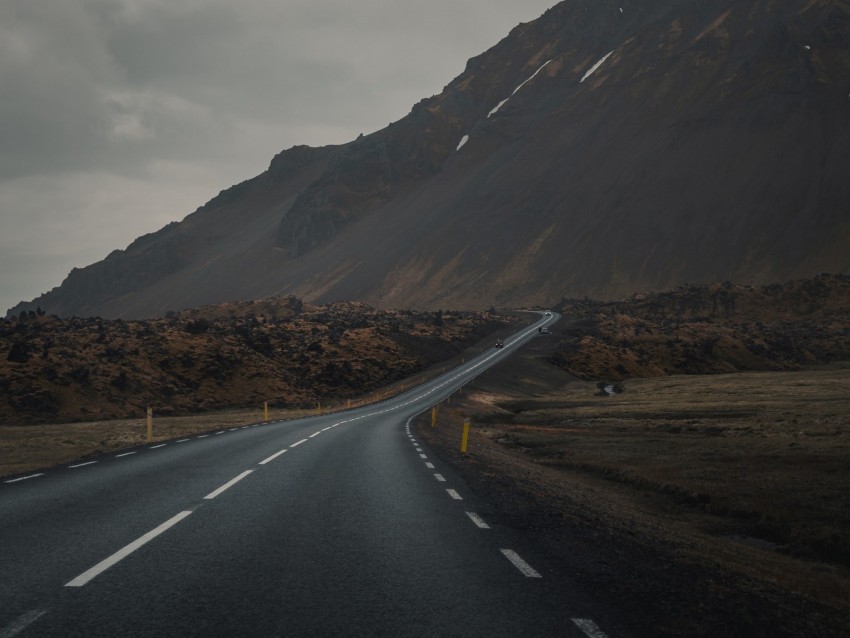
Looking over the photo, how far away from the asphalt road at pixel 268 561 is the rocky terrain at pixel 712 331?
220 ft

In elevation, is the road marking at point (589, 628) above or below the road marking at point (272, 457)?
below

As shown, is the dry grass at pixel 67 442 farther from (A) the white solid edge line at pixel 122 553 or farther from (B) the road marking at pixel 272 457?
(A) the white solid edge line at pixel 122 553

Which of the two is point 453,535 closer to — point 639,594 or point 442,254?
point 639,594

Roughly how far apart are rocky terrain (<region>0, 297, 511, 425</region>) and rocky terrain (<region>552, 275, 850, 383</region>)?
20.2 m

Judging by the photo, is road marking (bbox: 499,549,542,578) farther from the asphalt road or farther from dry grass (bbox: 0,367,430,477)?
dry grass (bbox: 0,367,430,477)

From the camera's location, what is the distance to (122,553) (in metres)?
7.35

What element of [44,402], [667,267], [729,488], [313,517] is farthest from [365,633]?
[667,267]

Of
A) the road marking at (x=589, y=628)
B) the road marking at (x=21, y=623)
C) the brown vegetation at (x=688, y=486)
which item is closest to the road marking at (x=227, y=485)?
the brown vegetation at (x=688, y=486)

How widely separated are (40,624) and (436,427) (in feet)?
91.5

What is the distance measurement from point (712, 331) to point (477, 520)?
94.2 m

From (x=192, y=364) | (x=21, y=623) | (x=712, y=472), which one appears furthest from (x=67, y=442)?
(x=192, y=364)

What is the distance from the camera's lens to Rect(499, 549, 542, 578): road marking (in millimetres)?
6809

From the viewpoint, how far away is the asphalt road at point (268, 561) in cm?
529

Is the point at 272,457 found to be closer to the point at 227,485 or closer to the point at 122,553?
the point at 227,485
